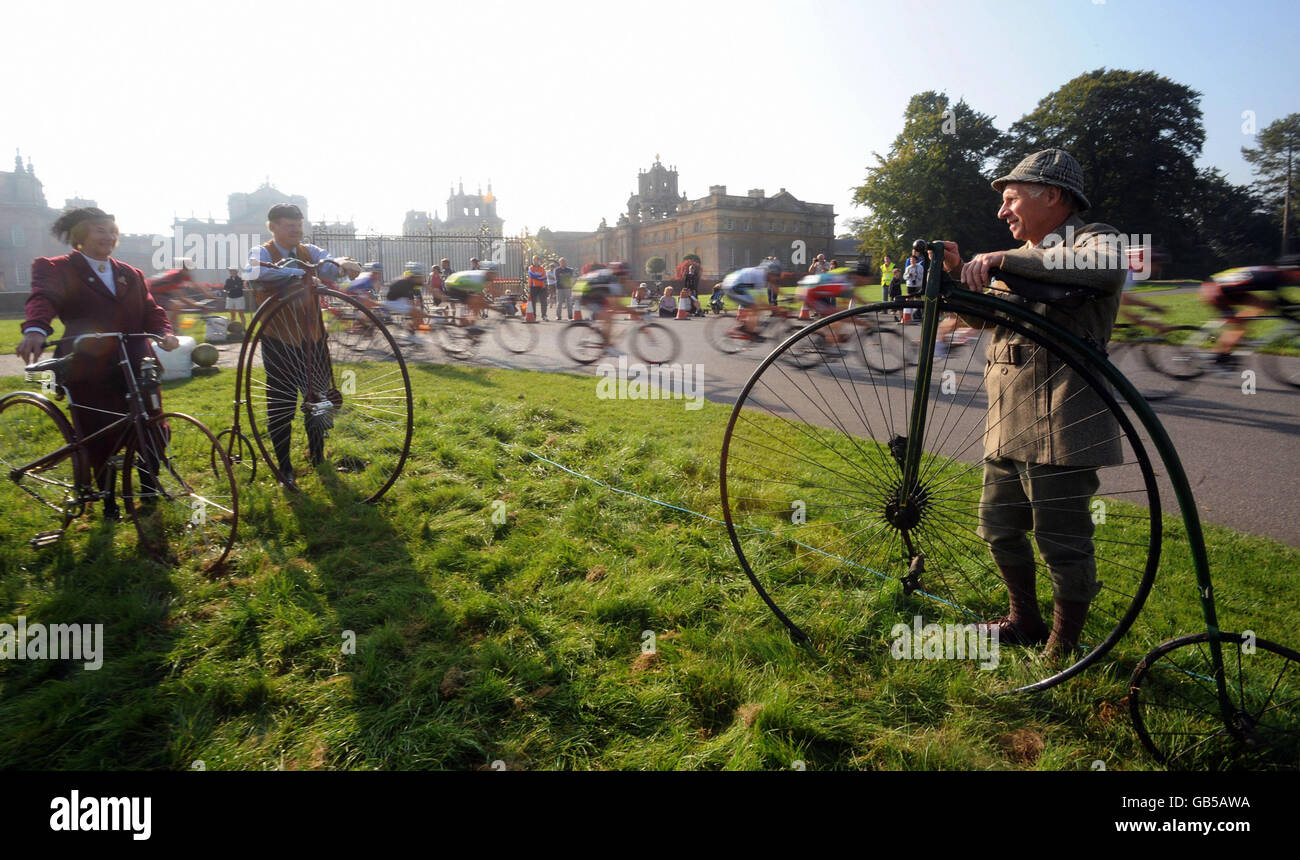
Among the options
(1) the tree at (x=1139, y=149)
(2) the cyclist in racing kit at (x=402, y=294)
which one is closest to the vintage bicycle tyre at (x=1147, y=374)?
(2) the cyclist in racing kit at (x=402, y=294)

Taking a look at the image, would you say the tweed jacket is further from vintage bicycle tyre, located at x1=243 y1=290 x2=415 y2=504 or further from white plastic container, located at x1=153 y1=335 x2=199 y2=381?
white plastic container, located at x1=153 y1=335 x2=199 y2=381

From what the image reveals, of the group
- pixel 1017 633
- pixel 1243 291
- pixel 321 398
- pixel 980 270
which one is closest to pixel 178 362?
pixel 321 398

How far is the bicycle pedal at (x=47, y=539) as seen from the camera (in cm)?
406

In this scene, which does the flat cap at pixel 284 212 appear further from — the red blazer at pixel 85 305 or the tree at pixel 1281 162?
the tree at pixel 1281 162

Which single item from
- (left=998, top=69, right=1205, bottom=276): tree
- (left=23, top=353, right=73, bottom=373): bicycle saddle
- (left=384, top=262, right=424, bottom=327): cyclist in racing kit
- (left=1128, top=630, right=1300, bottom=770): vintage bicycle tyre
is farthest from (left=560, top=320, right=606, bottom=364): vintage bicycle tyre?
(left=998, top=69, right=1205, bottom=276): tree

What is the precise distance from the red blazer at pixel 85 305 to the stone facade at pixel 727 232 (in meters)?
74.6

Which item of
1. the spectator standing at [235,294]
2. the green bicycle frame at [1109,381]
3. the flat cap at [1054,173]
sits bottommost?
the green bicycle frame at [1109,381]

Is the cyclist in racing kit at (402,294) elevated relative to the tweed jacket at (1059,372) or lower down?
elevated

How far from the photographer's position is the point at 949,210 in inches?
1864

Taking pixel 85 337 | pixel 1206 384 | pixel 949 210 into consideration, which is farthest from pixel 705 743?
pixel 949 210

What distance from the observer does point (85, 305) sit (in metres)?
4.68

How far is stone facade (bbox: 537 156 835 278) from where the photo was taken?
85.2 metres

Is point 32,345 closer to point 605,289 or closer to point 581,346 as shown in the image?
point 605,289
